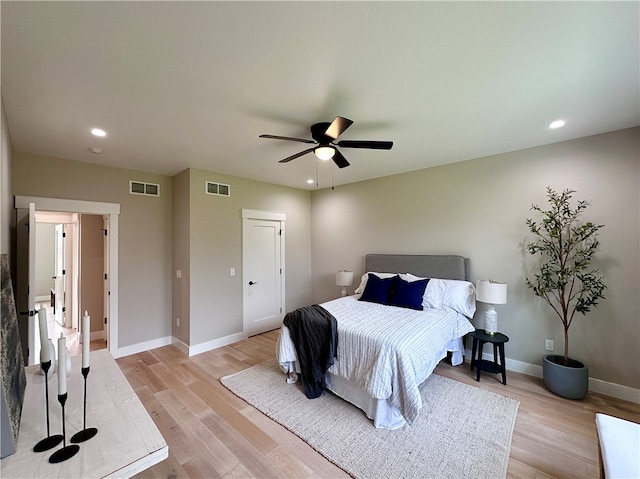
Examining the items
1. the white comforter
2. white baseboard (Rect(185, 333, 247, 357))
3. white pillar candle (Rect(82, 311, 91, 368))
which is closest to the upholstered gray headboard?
the white comforter

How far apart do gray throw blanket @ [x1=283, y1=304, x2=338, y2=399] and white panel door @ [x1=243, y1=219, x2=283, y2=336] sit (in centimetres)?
201

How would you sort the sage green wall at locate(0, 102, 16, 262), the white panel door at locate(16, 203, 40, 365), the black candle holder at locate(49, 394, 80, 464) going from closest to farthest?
the black candle holder at locate(49, 394, 80, 464) → the sage green wall at locate(0, 102, 16, 262) → the white panel door at locate(16, 203, 40, 365)

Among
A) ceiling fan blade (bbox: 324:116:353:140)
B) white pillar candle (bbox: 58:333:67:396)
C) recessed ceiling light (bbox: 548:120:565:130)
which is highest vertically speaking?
recessed ceiling light (bbox: 548:120:565:130)

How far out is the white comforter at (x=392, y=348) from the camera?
2.27 metres

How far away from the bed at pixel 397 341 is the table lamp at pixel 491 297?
0.72ft

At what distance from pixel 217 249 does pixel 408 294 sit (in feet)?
9.68

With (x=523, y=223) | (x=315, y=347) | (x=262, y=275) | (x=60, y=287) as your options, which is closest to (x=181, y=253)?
(x=262, y=275)

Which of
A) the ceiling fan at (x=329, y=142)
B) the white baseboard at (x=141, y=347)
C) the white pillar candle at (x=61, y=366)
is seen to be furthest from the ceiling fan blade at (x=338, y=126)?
the white baseboard at (x=141, y=347)

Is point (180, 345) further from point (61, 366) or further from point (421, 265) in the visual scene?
point (421, 265)

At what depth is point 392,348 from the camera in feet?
7.64

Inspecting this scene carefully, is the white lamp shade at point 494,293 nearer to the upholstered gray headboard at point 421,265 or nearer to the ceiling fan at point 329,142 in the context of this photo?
the upholstered gray headboard at point 421,265

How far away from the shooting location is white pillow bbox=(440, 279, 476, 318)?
3379mm

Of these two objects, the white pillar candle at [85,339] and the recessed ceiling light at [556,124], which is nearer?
the white pillar candle at [85,339]

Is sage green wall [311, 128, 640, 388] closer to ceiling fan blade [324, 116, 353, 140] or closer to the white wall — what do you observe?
ceiling fan blade [324, 116, 353, 140]
